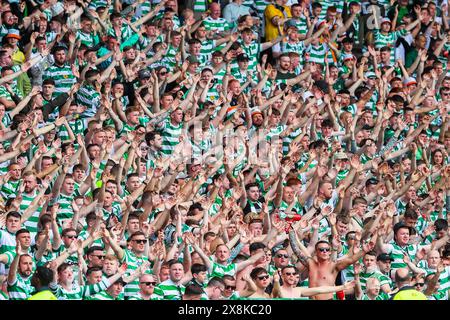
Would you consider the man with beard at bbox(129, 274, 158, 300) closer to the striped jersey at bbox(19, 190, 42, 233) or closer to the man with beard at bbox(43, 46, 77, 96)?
the striped jersey at bbox(19, 190, 42, 233)

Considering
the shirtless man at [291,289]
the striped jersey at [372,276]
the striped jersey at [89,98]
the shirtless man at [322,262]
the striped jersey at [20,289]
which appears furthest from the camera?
the striped jersey at [89,98]

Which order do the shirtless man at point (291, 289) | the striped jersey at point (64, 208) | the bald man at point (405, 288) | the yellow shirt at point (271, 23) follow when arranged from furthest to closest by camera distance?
the yellow shirt at point (271, 23)
the striped jersey at point (64, 208)
the shirtless man at point (291, 289)
the bald man at point (405, 288)

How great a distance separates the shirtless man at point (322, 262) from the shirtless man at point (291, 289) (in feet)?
0.54

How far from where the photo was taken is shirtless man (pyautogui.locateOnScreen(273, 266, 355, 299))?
17578 mm

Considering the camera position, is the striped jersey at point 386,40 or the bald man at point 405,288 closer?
the bald man at point 405,288

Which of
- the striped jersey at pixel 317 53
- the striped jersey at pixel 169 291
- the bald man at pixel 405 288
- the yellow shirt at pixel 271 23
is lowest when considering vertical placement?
the bald man at pixel 405 288

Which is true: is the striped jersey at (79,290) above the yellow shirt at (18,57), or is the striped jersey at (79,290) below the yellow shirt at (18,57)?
below

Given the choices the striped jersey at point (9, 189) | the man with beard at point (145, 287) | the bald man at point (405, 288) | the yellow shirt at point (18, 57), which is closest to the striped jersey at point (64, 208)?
the striped jersey at point (9, 189)

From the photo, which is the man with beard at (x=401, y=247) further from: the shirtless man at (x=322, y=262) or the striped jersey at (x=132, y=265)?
the striped jersey at (x=132, y=265)

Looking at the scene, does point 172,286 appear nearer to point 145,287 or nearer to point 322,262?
point 145,287

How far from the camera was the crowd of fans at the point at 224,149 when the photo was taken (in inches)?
698

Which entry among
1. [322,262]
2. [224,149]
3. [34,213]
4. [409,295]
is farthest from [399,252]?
[34,213]

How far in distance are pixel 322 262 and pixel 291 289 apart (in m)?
0.56

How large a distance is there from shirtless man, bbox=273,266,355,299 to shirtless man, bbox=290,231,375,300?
165 millimetres
